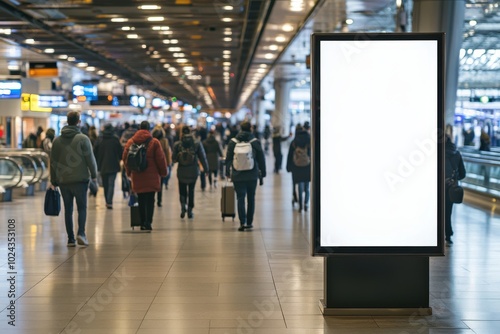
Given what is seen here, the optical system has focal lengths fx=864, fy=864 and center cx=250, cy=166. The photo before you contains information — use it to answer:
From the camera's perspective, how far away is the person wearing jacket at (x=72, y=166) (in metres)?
11.8

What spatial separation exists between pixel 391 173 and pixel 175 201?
12.8 meters

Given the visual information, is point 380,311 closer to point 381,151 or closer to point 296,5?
point 381,151

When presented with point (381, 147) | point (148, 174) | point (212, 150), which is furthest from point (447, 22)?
point (381, 147)

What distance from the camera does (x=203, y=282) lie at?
30.4 ft

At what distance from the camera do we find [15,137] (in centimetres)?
3594

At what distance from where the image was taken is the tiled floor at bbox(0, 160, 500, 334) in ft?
24.0

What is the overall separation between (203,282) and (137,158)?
4.51 m

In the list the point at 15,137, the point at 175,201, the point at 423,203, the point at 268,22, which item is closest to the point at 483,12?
the point at 268,22

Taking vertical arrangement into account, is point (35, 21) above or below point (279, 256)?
above

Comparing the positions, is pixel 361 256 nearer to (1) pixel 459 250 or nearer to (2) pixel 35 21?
(1) pixel 459 250

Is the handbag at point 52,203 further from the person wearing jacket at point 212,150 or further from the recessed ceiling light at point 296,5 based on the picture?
the person wearing jacket at point 212,150

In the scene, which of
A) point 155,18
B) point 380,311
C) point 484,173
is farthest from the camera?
point 484,173

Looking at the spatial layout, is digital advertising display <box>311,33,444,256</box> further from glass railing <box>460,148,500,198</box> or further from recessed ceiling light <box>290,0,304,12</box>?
glass railing <box>460,148,500,198</box>

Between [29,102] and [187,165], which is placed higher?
[29,102]
